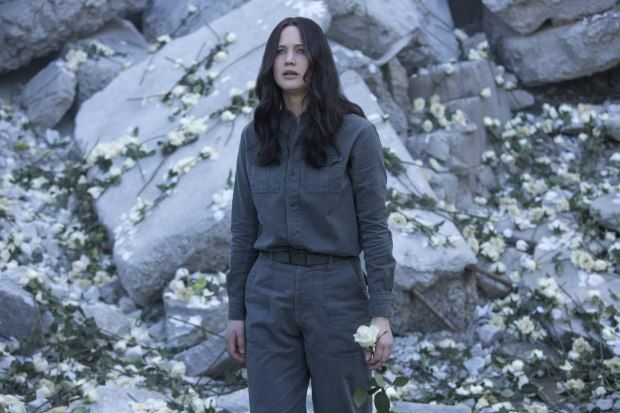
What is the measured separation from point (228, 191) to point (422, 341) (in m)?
1.22

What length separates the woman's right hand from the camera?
2709 millimetres

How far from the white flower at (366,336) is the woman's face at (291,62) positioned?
749 millimetres

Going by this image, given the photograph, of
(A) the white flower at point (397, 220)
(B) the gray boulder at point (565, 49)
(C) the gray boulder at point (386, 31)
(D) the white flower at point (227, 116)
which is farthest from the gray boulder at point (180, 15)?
(A) the white flower at point (397, 220)

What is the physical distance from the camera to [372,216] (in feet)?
8.40

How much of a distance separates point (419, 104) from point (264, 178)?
3159 mm

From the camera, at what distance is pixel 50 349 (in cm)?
393

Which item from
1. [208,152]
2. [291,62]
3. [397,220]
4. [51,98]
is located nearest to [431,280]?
[397,220]

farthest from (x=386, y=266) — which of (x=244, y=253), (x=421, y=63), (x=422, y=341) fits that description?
(x=421, y=63)

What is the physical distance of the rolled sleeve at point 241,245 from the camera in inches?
107

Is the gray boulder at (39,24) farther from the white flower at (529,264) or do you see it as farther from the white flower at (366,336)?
the white flower at (366,336)

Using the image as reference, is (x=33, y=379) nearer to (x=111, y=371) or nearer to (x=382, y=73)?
(x=111, y=371)

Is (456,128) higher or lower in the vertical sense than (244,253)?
lower

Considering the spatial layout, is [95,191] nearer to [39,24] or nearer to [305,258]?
[39,24]

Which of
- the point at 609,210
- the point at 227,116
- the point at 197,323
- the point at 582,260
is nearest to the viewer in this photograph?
the point at 197,323
